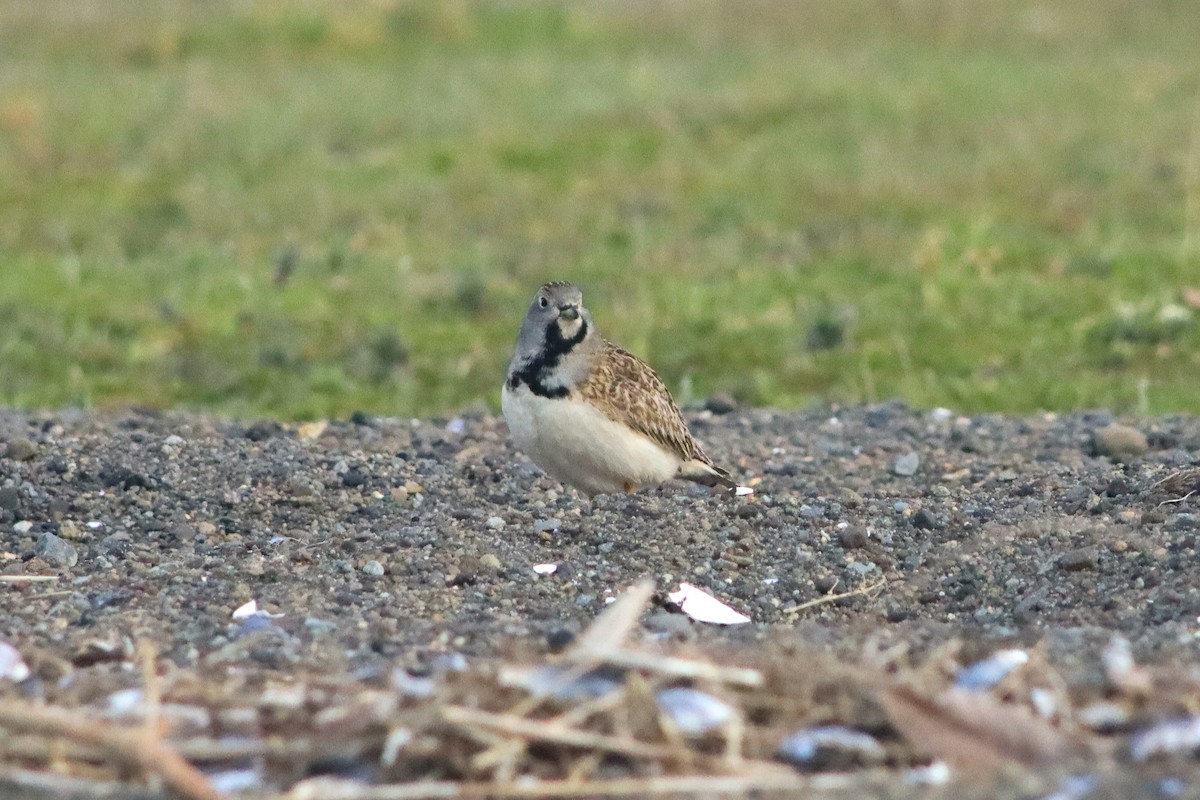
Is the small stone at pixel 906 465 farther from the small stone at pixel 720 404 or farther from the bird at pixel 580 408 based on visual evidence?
the small stone at pixel 720 404

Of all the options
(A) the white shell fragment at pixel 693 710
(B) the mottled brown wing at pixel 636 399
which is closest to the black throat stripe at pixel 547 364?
(B) the mottled brown wing at pixel 636 399

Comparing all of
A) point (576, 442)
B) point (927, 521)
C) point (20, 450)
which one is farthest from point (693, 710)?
point (20, 450)

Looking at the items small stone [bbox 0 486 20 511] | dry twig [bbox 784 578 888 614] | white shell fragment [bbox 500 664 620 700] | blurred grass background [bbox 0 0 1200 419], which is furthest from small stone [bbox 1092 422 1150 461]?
small stone [bbox 0 486 20 511]

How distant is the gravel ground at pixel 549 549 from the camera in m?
5.29

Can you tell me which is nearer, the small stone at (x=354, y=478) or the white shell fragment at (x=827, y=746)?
the white shell fragment at (x=827, y=746)

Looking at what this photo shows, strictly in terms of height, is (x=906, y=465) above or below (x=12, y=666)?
above

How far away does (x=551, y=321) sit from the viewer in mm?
7375

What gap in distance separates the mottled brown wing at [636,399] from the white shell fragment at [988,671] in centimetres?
283

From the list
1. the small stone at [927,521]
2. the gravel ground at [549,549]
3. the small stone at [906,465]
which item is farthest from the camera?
the small stone at [906,465]

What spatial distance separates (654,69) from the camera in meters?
22.2

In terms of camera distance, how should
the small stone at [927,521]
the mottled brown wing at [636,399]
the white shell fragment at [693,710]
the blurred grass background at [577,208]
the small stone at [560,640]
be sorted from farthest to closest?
the blurred grass background at [577,208], the mottled brown wing at [636,399], the small stone at [927,521], the small stone at [560,640], the white shell fragment at [693,710]

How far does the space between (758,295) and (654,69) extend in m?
A: 9.95

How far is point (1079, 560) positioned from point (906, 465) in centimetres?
189

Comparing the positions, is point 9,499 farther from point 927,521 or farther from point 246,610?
point 927,521
